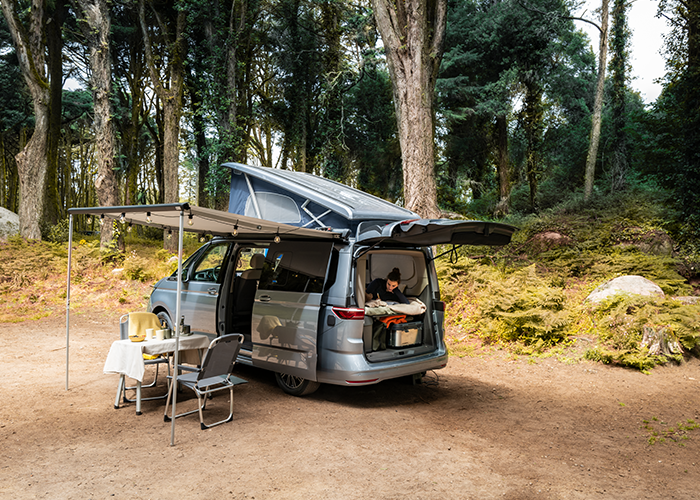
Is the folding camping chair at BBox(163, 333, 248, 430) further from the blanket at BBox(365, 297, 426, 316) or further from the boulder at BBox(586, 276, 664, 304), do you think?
the boulder at BBox(586, 276, 664, 304)

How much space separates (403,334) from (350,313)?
862 mm

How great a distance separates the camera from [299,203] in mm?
5945

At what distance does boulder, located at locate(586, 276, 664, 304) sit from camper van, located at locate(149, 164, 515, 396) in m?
4.23

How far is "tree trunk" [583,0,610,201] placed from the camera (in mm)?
17984

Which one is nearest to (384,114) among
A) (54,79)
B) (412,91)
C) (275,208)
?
(412,91)

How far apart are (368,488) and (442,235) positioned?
106 inches

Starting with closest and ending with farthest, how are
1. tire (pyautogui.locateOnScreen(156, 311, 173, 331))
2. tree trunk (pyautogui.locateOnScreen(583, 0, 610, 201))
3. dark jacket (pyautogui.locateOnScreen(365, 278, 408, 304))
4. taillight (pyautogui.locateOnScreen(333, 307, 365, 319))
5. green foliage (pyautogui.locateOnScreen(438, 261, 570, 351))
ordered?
1. taillight (pyautogui.locateOnScreen(333, 307, 365, 319))
2. dark jacket (pyautogui.locateOnScreen(365, 278, 408, 304))
3. tire (pyautogui.locateOnScreen(156, 311, 173, 331))
4. green foliage (pyautogui.locateOnScreen(438, 261, 570, 351))
5. tree trunk (pyautogui.locateOnScreen(583, 0, 610, 201))

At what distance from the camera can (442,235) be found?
5.05m

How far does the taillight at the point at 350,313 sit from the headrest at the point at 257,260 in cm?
180

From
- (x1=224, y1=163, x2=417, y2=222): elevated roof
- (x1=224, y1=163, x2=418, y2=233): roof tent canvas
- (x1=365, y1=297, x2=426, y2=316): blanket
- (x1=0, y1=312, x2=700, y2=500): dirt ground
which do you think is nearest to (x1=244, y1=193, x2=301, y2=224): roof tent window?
(x1=224, y1=163, x2=418, y2=233): roof tent canvas

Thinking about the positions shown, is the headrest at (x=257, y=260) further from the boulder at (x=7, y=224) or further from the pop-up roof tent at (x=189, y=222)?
the boulder at (x=7, y=224)

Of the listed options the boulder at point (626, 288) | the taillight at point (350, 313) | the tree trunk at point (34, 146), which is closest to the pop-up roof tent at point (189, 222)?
the taillight at point (350, 313)

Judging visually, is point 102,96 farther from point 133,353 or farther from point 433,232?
point 433,232

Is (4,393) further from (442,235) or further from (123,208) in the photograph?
(442,235)
